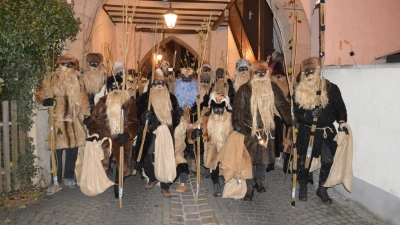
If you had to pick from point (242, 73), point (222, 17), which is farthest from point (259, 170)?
point (222, 17)

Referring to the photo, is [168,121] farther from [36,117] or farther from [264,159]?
[36,117]

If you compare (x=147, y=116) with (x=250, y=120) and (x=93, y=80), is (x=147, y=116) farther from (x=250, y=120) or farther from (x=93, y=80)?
(x=93, y=80)

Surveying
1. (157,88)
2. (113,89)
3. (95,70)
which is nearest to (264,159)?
(157,88)

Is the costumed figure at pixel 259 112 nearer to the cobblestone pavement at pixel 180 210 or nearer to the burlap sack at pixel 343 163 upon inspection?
the cobblestone pavement at pixel 180 210

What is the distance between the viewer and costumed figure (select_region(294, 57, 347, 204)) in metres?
5.76

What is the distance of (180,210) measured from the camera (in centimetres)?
570

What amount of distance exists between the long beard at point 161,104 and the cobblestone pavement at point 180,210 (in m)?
1.26

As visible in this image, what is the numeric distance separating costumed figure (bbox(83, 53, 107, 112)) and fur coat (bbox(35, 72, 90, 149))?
0.52m

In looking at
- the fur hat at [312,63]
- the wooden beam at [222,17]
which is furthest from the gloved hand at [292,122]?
the wooden beam at [222,17]

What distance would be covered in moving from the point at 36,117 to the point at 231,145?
10.5ft

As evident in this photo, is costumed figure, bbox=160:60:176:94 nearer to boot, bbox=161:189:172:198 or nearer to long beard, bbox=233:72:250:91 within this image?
long beard, bbox=233:72:250:91

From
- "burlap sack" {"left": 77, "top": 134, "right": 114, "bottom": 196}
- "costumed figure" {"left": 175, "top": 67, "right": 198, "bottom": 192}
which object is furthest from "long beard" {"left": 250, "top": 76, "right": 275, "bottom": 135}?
"burlap sack" {"left": 77, "top": 134, "right": 114, "bottom": 196}

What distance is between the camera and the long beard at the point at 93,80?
703 cm

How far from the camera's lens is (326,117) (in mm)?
5824
